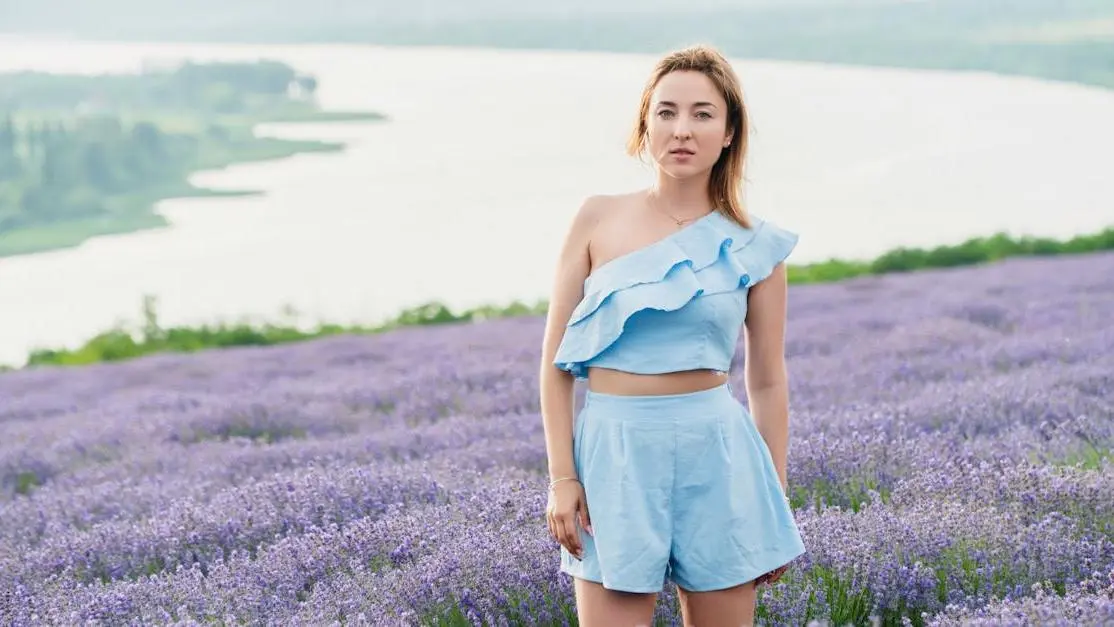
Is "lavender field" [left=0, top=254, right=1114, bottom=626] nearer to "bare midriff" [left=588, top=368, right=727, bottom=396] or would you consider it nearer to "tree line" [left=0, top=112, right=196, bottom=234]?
"bare midriff" [left=588, top=368, right=727, bottom=396]

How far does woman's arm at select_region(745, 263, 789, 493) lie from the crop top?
0.07 metres

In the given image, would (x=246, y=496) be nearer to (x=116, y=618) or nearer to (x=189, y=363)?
(x=116, y=618)

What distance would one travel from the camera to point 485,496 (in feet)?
11.6

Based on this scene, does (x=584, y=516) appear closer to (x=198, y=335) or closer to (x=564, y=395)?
(x=564, y=395)

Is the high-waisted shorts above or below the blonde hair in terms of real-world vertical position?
below

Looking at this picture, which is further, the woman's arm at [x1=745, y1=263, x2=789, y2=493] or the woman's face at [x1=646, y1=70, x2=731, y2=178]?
the woman's arm at [x1=745, y1=263, x2=789, y2=493]

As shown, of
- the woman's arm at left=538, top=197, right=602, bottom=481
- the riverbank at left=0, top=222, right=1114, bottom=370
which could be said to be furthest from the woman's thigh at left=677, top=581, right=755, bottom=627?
the riverbank at left=0, top=222, right=1114, bottom=370

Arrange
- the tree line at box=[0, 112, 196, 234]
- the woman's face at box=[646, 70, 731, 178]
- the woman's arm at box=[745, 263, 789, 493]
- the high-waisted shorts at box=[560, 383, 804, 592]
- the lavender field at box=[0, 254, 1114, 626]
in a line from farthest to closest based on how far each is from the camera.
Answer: the tree line at box=[0, 112, 196, 234] < the lavender field at box=[0, 254, 1114, 626] < the woman's arm at box=[745, 263, 789, 493] < the woman's face at box=[646, 70, 731, 178] < the high-waisted shorts at box=[560, 383, 804, 592]

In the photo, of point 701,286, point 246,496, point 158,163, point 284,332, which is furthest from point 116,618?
point 158,163

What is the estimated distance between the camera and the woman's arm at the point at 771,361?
2.35 m

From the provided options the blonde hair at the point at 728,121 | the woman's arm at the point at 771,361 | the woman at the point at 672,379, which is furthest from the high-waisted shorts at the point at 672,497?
the blonde hair at the point at 728,121

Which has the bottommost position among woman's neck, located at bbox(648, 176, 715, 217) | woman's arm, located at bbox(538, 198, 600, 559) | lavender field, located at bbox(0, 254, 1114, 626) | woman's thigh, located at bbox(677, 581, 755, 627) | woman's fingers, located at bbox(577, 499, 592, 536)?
lavender field, located at bbox(0, 254, 1114, 626)

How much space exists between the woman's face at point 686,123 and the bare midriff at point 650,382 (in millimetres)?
378

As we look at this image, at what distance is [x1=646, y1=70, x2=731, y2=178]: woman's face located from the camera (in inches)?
87.9
